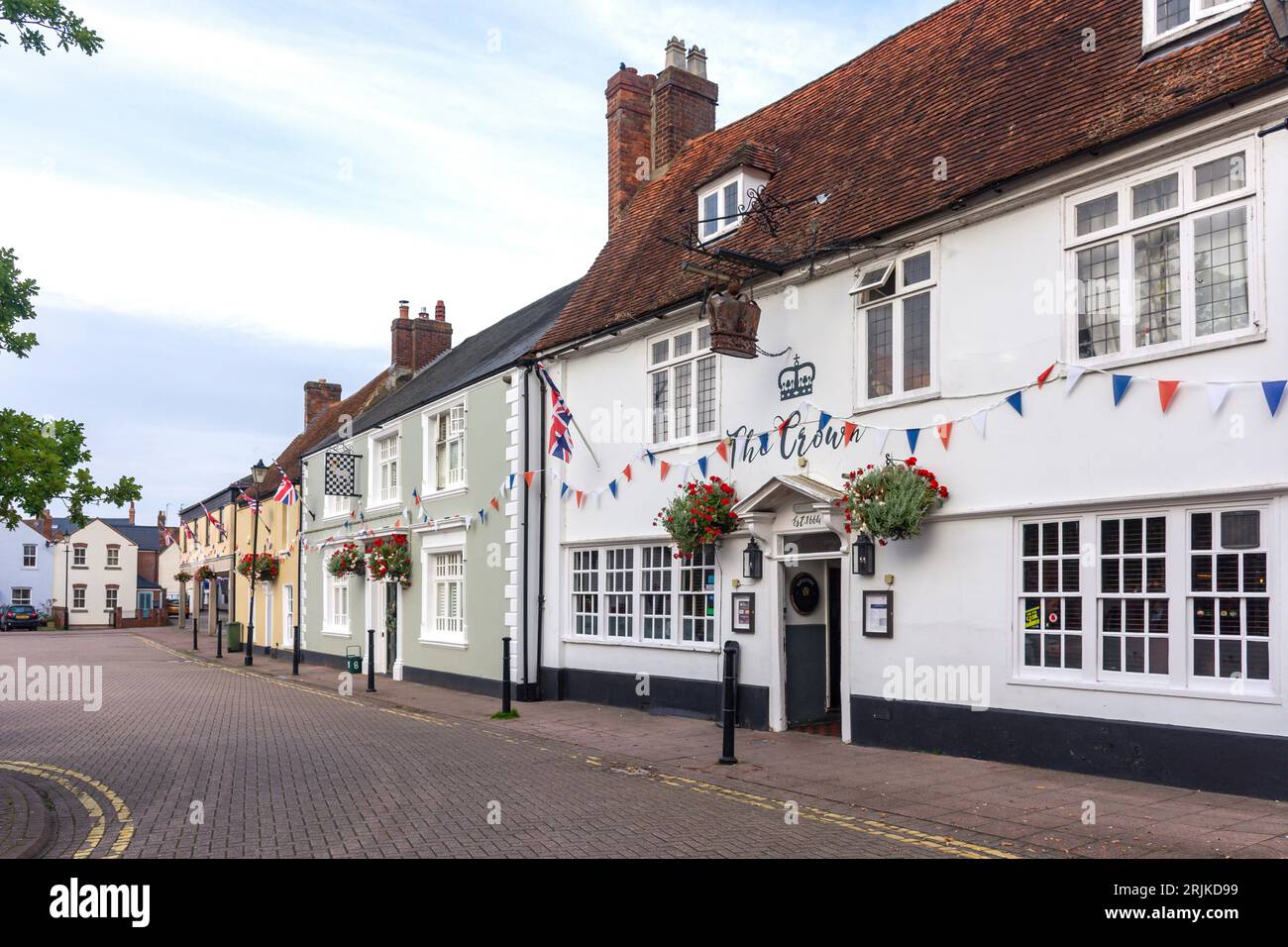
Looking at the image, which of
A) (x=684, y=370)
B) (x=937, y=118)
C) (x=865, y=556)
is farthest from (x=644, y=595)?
(x=937, y=118)

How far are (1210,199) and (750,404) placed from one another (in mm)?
6593

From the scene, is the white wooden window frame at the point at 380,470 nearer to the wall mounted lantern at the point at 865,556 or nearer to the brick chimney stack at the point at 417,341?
the brick chimney stack at the point at 417,341

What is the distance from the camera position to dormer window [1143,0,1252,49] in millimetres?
10227

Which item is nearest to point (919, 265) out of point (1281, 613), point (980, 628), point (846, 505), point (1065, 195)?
point (1065, 195)

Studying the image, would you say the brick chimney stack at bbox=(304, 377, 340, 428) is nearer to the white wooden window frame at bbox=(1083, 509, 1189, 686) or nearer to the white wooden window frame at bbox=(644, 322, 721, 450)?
the white wooden window frame at bbox=(644, 322, 721, 450)

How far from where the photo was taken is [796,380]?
1398 centimetres

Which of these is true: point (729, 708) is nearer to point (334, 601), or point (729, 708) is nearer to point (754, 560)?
point (754, 560)

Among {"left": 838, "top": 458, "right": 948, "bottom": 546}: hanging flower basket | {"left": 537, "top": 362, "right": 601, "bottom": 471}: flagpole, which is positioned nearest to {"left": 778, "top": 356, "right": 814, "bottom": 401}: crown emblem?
{"left": 838, "top": 458, "right": 948, "bottom": 546}: hanging flower basket

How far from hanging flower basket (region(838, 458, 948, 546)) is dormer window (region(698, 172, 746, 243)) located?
5.27m

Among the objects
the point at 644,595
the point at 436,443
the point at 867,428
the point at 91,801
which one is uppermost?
the point at 436,443

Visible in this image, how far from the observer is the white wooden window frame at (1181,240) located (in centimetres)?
912

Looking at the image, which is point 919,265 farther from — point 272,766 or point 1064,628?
point 272,766

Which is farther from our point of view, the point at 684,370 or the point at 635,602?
the point at 635,602

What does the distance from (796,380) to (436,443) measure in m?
11.5
